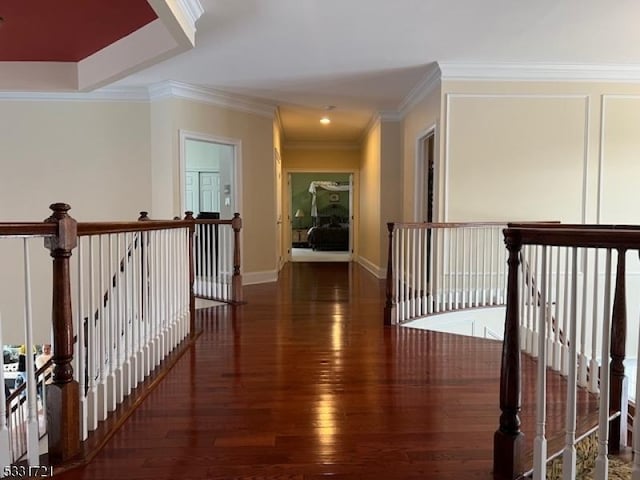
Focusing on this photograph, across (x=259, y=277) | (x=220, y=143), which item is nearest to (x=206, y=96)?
(x=220, y=143)

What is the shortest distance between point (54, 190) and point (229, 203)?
226 centimetres

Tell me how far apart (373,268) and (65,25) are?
5.32 metres

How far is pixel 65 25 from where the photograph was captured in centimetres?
355

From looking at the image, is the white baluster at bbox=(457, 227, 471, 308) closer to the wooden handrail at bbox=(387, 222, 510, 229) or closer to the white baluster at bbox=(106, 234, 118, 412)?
the wooden handrail at bbox=(387, 222, 510, 229)

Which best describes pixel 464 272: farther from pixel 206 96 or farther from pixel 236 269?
pixel 206 96

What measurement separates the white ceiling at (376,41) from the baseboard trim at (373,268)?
2729mm

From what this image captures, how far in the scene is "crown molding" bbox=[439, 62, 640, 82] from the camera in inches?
177

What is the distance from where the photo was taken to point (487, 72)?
454 centimetres

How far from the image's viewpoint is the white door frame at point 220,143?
5270 millimetres

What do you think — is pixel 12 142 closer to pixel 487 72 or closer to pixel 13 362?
pixel 13 362

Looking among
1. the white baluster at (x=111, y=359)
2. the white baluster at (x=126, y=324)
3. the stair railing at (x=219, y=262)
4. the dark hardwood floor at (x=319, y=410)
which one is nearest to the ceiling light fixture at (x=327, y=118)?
the stair railing at (x=219, y=262)

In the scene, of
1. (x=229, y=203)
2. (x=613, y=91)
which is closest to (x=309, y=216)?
(x=229, y=203)

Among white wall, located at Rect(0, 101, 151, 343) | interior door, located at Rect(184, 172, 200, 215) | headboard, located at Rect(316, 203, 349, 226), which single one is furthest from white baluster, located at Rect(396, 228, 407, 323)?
headboard, located at Rect(316, 203, 349, 226)

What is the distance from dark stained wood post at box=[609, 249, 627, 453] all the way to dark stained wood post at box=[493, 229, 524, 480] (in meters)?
0.52
